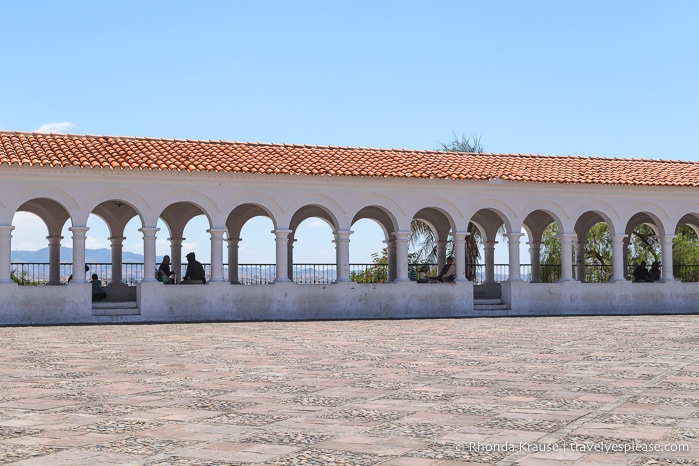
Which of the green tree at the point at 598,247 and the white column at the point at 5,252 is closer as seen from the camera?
the white column at the point at 5,252

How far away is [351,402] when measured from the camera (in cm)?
795

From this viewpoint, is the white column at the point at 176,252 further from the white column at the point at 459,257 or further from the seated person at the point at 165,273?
the white column at the point at 459,257

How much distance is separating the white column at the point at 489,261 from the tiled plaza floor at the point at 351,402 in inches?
564

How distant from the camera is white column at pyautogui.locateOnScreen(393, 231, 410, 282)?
23984 millimetres

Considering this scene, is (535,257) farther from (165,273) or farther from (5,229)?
(5,229)

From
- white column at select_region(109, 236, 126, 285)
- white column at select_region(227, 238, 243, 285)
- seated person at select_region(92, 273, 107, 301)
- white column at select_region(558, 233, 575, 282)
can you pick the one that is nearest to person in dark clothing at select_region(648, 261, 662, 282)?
white column at select_region(558, 233, 575, 282)

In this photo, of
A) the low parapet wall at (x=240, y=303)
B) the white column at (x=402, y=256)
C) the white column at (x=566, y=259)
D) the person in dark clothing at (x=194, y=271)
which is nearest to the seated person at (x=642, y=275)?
the white column at (x=566, y=259)

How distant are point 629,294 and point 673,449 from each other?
21198 millimetres

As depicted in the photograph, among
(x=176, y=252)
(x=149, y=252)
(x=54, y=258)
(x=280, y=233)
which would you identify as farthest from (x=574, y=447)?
(x=54, y=258)

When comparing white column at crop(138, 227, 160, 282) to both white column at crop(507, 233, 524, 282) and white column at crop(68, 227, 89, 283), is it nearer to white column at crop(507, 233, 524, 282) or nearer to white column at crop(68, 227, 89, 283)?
white column at crop(68, 227, 89, 283)

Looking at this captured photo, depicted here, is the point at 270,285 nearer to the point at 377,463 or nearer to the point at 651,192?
the point at 651,192

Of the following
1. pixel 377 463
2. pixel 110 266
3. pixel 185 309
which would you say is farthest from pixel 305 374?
pixel 110 266

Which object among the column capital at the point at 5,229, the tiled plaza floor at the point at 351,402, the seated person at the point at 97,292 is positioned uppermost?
the column capital at the point at 5,229

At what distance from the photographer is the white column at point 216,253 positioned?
74.7ft
